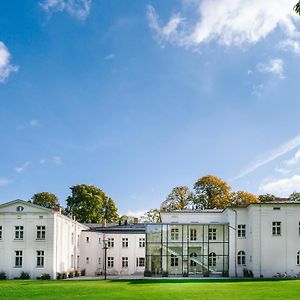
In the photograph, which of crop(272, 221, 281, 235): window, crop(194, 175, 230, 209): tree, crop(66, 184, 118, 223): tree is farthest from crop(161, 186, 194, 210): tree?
crop(272, 221, 281, 235): window

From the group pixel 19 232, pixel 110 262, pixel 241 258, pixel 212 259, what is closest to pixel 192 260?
pixel 212 259

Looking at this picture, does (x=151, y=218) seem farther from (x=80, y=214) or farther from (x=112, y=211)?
(x=80, y=214)

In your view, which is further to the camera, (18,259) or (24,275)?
(18,259)

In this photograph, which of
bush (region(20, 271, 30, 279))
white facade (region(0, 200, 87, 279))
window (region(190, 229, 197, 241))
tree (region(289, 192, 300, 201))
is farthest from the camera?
tree (region(289, 192, 300, 201))

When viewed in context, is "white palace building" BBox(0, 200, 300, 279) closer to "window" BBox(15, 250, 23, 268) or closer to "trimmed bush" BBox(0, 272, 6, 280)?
"window" BBox(15, 250, 23, 268)

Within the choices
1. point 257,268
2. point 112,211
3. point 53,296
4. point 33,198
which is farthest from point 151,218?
point 53,296

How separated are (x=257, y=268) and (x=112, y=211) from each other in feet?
106

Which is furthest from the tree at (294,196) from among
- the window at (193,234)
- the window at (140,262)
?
the window at (193,234)

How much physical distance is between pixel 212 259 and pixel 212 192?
1809 centimetres

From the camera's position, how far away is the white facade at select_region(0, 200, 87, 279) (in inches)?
1690

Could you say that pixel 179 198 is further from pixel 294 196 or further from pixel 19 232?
pixel 19 232

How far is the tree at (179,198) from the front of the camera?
6469 cm

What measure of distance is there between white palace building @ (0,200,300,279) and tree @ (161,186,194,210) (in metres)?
14.5

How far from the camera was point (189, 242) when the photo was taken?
45938 millimetres
